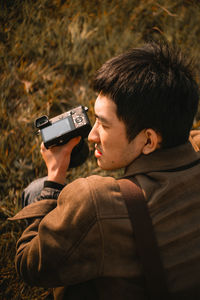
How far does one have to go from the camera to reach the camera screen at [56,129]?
1.31m

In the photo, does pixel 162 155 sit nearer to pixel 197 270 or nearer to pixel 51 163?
pixel 197 270

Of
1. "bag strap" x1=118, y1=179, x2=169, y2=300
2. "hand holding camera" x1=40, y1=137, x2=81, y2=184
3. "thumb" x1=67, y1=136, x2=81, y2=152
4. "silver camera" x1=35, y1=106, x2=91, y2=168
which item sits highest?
"silver camera" x1=35, y1=106, x2=91, y2=168

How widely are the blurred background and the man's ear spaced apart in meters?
1.05

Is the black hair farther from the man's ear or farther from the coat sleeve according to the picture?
the coat sleeve

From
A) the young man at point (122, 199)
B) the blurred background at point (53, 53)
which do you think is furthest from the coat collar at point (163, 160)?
the blurred background at point (53, 53)

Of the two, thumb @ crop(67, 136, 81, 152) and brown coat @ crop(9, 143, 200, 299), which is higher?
thumb @ crop(67, 136, 81, 152)

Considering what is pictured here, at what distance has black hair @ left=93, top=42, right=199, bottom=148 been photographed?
43.1 inches

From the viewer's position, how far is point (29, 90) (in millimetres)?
2414

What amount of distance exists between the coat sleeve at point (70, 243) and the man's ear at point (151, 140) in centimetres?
32

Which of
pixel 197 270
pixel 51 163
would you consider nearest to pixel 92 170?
pixel 51 163

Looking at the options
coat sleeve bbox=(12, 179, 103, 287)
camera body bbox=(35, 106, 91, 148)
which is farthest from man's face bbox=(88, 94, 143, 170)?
coat sleeve bbox=(12, 179, 103, 287)

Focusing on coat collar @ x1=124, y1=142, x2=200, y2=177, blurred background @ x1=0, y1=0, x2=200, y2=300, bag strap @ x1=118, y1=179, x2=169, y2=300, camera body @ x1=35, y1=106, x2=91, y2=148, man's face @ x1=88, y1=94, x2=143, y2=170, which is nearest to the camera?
bag strap @ x1=118, y1=179, x2=169, y2=300

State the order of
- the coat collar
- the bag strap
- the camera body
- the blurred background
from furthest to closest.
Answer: the blurred background
the camera body
the coat collar
the bag strap

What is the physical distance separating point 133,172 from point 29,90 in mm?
1680
